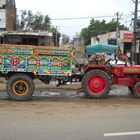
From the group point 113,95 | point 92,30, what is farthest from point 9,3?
point 92,30

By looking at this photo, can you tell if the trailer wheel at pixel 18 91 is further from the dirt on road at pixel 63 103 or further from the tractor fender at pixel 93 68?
the tractor fender at pixel 93 68

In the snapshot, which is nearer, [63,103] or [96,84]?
[63,103]

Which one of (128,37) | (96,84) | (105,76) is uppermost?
(128,37)

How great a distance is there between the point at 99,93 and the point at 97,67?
3.43ft

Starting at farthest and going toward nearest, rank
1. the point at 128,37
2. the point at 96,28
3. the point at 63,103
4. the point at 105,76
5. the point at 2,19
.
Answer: the point at 96,28 < the point at 128,37 < the point at 2,19 < the point at 105,76 < the point at 63,103

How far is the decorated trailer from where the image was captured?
14509 millimetres

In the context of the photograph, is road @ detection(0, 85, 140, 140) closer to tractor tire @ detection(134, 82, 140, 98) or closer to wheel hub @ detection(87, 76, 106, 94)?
tractor tire @ detection(134, 82, 140, 98)

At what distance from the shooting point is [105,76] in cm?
1545

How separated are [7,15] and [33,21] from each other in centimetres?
2574

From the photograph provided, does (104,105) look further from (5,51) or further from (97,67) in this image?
(5,51)

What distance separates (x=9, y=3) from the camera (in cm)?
4822

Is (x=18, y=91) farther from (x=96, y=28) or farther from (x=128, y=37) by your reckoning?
(x=96, y=28)

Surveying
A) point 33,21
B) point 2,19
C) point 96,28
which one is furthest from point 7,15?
point 96,28

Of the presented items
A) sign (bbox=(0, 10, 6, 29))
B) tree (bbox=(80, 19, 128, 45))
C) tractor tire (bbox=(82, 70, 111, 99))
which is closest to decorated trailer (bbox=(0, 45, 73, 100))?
tractor tire (bbox=(82, 70, 111, 99))
